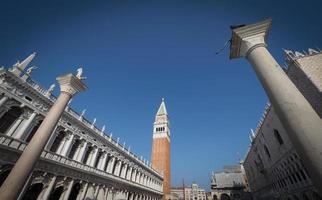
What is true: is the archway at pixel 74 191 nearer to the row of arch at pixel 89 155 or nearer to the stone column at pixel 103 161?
the row of arch at pixel 89 155

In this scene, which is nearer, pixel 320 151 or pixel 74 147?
pixel 320 151

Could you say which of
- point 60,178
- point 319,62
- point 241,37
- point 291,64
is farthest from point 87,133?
point 319,62

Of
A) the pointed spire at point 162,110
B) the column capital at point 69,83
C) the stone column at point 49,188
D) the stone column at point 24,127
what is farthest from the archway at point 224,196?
the column capital at point 69,83

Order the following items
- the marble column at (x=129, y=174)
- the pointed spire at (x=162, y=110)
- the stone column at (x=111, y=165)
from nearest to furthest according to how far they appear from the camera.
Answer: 1. the stone column at (x=111, y=165)
2. the marble column at (x=129, y=174)
3. the pointed spire at (x=162, y=110)

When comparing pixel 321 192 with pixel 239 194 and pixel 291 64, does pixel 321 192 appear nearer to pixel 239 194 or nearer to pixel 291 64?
pixel 291 64

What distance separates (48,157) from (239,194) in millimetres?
52980

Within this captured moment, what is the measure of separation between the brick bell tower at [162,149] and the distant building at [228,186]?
15.3 m

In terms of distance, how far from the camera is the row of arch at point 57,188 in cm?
1368

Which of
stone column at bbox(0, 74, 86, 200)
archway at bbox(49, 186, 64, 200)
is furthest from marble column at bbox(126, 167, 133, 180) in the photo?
stone column at bbox(0, 74, 86, 200)

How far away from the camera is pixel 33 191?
562 inches

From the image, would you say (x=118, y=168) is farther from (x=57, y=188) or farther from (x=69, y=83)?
(x=69, y=83)

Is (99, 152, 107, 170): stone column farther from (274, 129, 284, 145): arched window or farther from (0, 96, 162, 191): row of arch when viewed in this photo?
(274, 129, 284, 145): arched window

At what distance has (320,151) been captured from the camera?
9.16 feet

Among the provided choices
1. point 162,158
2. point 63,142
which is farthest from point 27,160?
point 162,158
